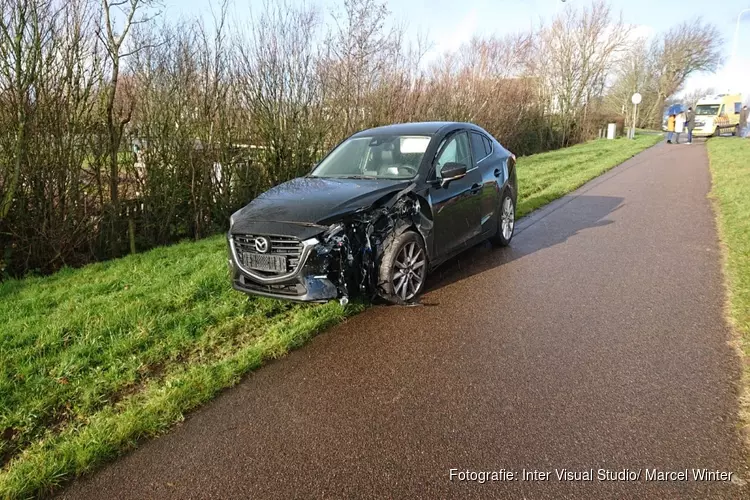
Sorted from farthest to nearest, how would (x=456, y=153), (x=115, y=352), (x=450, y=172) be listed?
(x=456, y=153) < (x=450, y=172) < (x=115, y=352)

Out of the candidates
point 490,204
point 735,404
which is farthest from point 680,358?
point 490,204

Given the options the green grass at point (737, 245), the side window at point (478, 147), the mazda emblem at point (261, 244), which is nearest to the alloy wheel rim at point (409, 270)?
the mazda emblem at point (261, 244)

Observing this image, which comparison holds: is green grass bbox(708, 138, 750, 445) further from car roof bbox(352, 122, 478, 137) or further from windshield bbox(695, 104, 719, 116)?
windshield bbox(695, 104, 719, 116)

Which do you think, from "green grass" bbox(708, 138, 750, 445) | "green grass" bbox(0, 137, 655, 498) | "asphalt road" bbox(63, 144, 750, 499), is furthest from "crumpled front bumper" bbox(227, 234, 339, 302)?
"green grass" bbox(708, 138, 750, 445)

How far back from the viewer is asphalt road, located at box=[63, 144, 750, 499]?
8.09 feet

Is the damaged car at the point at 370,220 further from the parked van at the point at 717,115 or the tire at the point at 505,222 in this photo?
the parked van at the point at 717,115

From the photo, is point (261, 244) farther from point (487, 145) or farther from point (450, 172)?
point (487, 145)

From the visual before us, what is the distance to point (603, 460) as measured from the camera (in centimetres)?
254

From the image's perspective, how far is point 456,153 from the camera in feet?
19.3

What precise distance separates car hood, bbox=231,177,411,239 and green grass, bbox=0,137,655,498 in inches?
33.3

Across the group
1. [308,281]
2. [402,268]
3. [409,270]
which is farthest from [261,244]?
[409,270]

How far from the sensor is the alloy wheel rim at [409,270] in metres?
4.64

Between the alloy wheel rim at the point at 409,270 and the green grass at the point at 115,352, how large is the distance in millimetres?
483

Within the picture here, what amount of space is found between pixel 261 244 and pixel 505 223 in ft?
12.9
